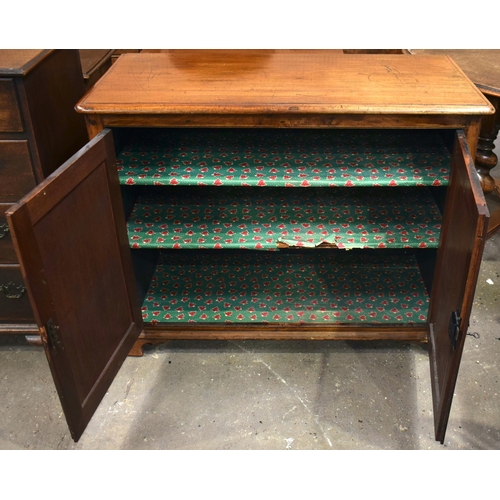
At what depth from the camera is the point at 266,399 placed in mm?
2066

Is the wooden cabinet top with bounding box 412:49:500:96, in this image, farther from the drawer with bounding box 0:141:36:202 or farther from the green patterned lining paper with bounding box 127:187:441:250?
the drawer with bounding box 0:141:36:202

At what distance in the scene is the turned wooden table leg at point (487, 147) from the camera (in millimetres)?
2406

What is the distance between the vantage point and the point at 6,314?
7.22 feet

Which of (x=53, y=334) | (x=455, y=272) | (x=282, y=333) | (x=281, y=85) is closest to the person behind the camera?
(x=53, y=334)

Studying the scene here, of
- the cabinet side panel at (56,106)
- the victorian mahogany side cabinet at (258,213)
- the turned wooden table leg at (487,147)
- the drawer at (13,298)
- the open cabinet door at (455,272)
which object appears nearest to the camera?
the open cabinet door at (455,272)

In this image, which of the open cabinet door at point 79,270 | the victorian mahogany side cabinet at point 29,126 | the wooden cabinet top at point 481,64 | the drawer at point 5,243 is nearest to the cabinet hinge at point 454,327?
the open cabinet door at point 79,270

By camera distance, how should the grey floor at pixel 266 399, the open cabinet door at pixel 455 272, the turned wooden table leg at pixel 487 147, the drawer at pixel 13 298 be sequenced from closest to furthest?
the open cabinet door at pixel 455 272 < the grey floor at pixel 266 399 < the drawer at pixel 13 298 < the turned wooden table leg at pixel 487 147

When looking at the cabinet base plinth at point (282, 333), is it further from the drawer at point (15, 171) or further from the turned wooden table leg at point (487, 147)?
the turned wooden table leg at point (487, 147)

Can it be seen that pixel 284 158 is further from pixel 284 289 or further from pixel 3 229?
pixel 3 229

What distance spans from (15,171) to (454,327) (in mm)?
1476

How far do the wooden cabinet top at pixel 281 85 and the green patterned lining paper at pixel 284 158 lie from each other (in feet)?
0.84

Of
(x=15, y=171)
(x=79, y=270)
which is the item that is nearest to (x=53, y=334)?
(x=79, y=270)

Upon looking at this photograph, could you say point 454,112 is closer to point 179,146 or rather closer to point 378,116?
point 378,116

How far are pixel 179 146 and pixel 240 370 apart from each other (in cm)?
92
